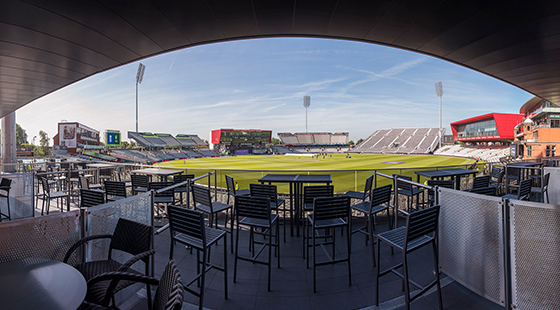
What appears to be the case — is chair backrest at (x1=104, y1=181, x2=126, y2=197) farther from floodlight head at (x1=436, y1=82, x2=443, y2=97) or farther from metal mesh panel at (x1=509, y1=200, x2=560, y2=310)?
floodlight head at (x1=436, y1=82, x2=443, y2=97)

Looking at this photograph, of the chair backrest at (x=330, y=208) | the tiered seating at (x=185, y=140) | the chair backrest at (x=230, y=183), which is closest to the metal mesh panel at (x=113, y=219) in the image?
the chair backrest at (x=330, y=208)

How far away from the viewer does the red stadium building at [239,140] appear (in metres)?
76.8

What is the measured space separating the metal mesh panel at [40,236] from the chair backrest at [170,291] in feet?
4.95

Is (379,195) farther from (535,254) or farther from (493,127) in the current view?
(493,127)

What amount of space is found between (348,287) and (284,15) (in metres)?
4.58

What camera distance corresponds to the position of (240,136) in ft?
265

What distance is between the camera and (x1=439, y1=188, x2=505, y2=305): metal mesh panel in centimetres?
264

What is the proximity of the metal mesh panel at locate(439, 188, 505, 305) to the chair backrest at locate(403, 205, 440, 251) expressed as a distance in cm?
42

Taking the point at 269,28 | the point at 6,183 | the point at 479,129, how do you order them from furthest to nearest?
the point at 479,129, the point at 6,183, the point at 269,28

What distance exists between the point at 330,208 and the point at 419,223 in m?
1.16

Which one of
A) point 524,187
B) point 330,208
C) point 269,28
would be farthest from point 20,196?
point 524,187

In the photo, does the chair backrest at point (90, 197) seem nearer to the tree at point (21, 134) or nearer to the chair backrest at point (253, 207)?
the chair backrest at point (253, 207)

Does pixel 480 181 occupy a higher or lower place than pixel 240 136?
lower

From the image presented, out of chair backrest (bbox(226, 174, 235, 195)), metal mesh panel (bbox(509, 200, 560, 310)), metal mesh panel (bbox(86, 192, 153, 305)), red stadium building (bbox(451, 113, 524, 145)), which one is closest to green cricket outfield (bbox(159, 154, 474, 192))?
chair backrest (bbox(226, 174, 235, 195))
